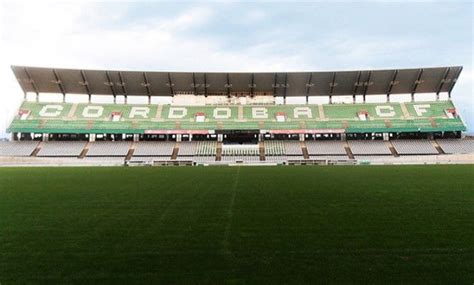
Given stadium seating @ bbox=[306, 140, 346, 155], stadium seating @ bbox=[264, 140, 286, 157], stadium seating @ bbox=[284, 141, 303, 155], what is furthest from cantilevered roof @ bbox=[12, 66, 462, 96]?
stadium seating @ bbox=[264, 140, 286, 157]

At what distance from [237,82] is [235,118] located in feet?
15.7

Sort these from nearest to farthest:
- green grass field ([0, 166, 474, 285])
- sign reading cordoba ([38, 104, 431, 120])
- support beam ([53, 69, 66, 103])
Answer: green grass field ([0, 166, 474, 285]) < support beam ([53, 69, 66, 103]) < sign reading cordoba ([38, 104, 431, 120])

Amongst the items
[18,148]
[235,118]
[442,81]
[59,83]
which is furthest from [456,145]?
[18,148]

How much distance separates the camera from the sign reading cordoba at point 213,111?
4791 centimetres

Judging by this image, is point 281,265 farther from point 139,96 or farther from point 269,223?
point 139,96

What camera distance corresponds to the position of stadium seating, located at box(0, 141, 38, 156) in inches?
1668

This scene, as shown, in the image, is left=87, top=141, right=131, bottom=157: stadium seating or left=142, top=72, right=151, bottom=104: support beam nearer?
left=87, top=141, right=131, bottom=157: stadium seating

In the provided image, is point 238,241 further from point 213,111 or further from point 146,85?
point 213,111

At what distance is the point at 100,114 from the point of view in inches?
Result: 1902

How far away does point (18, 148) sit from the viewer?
43.3 meters

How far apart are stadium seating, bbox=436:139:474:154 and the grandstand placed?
0.40 feet

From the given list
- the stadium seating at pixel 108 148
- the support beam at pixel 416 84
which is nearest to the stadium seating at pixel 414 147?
the support beam at pixel 416 84

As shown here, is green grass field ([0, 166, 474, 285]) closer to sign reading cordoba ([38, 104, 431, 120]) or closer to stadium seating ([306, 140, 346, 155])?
stadium seating ([306, 140, 346, 155])

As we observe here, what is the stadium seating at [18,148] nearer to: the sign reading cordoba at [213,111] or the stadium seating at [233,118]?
the stadium seating at [233,118]
